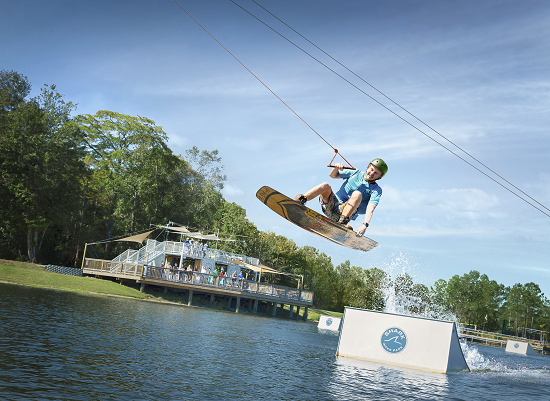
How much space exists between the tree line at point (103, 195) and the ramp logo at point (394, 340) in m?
3.79

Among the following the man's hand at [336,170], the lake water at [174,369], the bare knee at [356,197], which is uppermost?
the man's hand at [336,170]

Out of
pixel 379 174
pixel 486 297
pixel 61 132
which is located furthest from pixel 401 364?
pixel 486 297

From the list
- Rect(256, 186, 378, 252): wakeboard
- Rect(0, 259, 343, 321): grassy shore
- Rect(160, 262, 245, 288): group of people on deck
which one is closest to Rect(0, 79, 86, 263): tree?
Rect(0, 259, 343, 321): grassy shore

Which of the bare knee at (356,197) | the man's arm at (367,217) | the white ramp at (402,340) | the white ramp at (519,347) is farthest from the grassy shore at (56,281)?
the white ramp at (519,347)

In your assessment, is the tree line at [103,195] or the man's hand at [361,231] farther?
the tree line at [103,195]

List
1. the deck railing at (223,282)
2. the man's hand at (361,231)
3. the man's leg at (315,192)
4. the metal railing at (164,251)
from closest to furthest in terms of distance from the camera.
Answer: the man's hand at (361,231), the man's leg at (315,192), the deck railing at (223,282), the metal railing at (164,251)

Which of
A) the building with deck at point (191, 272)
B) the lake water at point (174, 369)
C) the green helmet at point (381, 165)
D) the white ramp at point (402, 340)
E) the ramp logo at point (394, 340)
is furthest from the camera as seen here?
the building with deck at point (191, 272)

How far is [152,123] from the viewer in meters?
56.0

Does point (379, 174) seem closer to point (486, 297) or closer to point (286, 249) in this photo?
point (286, 249)

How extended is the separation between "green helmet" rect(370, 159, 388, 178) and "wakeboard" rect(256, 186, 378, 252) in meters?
1.95

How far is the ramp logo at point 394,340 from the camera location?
1538 centimetres

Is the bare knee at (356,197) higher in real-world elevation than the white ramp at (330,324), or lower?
higher

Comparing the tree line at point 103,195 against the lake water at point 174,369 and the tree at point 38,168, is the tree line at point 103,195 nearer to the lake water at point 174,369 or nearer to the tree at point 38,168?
the tree at point 38,168

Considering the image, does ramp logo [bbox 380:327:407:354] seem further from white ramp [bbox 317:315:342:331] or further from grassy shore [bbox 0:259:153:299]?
grassy shore [bbox 0:259:153:299]
